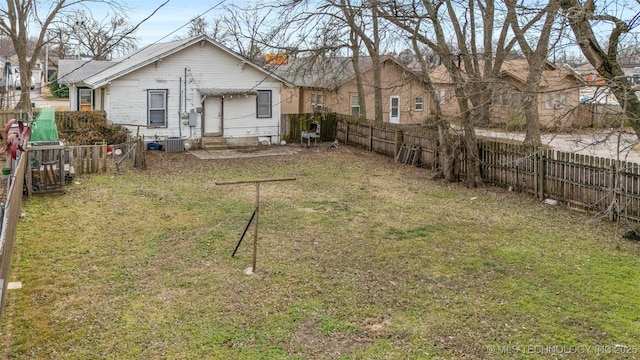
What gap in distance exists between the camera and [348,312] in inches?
231

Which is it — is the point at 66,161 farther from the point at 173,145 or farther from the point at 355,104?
the point at 355,104

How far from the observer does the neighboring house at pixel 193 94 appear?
61.5 feet

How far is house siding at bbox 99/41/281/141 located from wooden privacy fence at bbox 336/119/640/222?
6335 mm

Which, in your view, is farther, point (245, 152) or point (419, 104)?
point (419, 104)

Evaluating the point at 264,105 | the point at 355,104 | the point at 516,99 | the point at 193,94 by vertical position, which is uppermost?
the point at 355,104

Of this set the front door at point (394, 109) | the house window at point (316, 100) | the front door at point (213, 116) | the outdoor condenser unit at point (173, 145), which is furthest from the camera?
the front door at point (394, 109)

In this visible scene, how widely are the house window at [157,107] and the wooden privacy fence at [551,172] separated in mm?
8953

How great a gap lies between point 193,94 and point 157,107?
4.75 ft

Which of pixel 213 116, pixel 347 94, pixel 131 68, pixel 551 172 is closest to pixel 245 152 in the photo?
pixel 213 116

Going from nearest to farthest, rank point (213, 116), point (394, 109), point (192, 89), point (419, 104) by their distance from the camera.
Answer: point (192, 89) < point (213, 116) < point (394, 109) < point (419, 104)

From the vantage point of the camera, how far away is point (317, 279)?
22.6 ft

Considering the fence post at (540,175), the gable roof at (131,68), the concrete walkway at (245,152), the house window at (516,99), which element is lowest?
the fence post at (540,175)

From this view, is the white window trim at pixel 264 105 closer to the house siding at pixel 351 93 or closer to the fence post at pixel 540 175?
the house siding at pixel 351 93

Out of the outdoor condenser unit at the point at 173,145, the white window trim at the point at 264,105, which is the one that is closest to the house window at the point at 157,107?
the outdoor condenser unit at the point at 173,145
